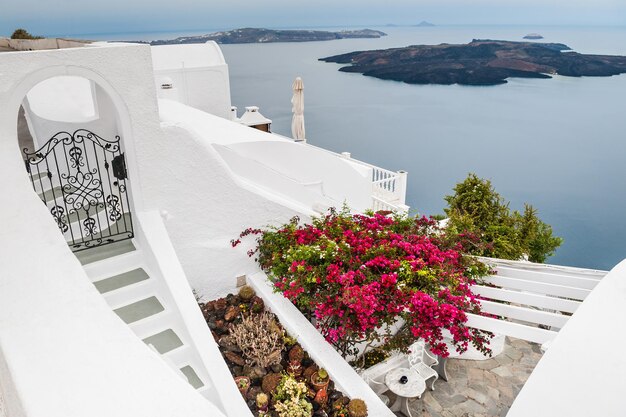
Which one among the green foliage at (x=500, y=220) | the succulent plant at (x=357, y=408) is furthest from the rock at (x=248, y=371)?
the green foliage at (x=500, y=220)

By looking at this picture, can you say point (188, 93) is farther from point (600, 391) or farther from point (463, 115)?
point (463, 115)

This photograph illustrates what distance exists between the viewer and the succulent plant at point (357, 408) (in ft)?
16.9

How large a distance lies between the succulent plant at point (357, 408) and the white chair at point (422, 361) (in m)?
2.04

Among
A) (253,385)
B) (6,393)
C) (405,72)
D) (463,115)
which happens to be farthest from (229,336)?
(405,72)

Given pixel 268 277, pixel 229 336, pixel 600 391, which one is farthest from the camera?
pixel 268 277

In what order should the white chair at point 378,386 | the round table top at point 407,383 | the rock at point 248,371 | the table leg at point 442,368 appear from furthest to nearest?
the table leg at point 442,368
the white chair at point 378,386
the round table top at point 407,383
the rock at point 248,371

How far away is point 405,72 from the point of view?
2350 inches

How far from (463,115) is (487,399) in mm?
50457

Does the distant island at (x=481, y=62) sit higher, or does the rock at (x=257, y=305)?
the distant island at (x=481, y=62)

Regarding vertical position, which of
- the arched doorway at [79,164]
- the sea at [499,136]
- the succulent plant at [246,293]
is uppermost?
the arched doorway at [79,164]

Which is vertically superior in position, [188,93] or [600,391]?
[188,93]

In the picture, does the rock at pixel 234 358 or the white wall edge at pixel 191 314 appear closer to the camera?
the white wall edge at pixel 191 314

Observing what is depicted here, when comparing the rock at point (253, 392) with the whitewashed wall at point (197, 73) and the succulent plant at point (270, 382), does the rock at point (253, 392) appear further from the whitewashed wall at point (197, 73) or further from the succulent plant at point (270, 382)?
the whitewashed wall at point (197, 73)

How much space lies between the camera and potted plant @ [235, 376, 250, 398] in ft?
18.2
